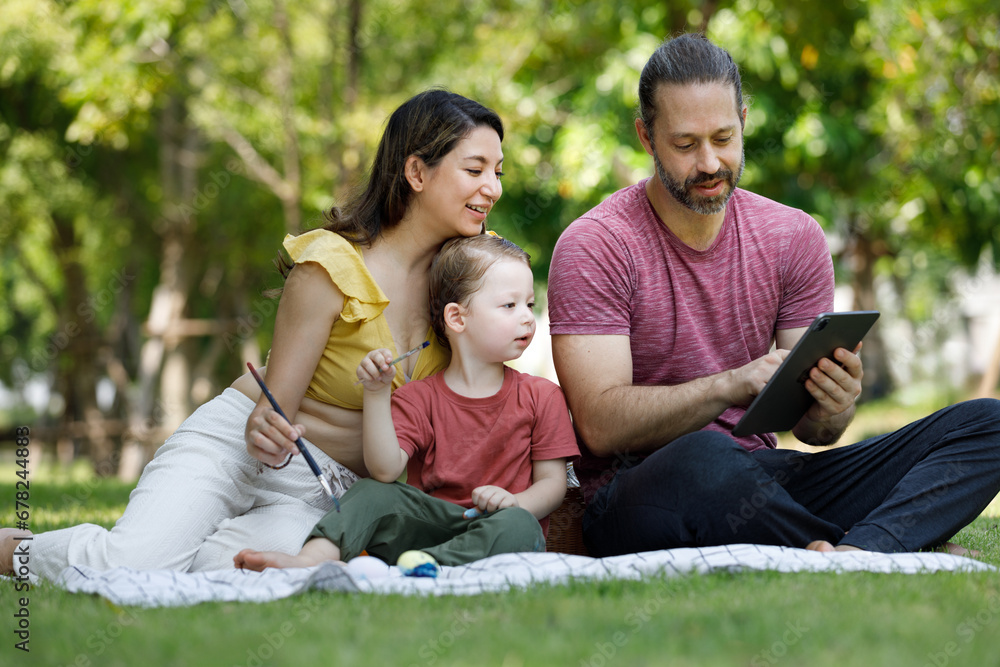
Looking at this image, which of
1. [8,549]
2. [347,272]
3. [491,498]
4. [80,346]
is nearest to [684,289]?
[491,498]

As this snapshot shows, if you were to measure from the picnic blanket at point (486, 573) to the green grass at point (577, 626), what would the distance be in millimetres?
56

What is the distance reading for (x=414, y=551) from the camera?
2.70 meters

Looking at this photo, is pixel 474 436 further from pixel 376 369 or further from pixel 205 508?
pixel 205 508

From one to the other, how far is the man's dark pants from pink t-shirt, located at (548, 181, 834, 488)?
1.49ft

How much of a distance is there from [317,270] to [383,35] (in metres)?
9.81

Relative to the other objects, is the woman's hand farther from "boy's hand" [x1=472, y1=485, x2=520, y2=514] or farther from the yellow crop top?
Answer: "boy's hand" [x1=472, y1=485, x2=520, y2=514]

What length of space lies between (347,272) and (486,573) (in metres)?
1.08

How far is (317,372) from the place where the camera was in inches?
124

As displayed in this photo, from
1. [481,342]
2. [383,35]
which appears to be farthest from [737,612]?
[383,35]

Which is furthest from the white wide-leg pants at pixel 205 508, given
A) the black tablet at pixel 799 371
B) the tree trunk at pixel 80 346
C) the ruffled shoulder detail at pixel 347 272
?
the tree trunk at pixel 80 346

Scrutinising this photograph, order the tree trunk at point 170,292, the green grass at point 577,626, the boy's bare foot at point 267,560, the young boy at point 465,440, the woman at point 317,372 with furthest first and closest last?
the tree trunk at point 170,292
the woman at point 317,372
the young boy at point 465,440
the boy's bare foot at point 267,560
the green grass at point 577,626

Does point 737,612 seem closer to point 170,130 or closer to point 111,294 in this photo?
point 170,130

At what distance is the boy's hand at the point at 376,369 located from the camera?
2717 millimetres

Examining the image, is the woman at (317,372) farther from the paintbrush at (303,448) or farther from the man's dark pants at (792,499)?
the man's dark pants at (792,499)
